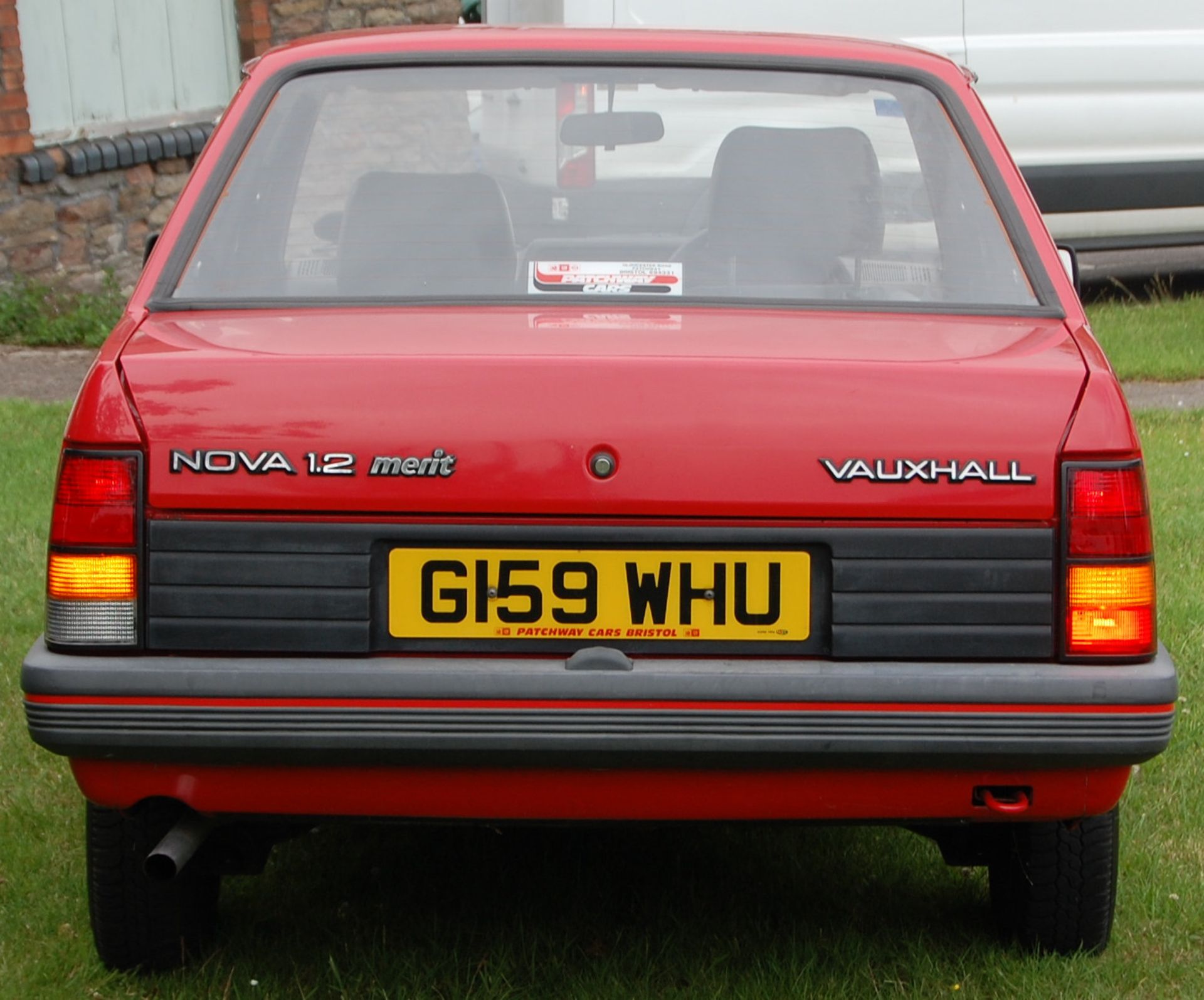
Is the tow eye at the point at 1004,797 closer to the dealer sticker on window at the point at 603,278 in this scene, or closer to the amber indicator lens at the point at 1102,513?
the amber indicator lens at the point at 1102,513

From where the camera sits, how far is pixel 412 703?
2.62m

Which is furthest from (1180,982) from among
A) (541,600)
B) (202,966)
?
(202,966)

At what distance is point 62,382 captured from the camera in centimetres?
854

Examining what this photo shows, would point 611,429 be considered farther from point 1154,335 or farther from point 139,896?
point 1154,335

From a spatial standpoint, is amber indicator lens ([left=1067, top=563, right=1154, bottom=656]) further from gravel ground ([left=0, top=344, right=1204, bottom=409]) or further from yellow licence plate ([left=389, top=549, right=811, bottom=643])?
gravel ground ([left=0, top=344, right=1204, bottom=409])

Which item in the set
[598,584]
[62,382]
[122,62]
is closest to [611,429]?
[598,584]

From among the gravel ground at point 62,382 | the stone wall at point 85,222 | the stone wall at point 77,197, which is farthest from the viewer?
the stone wall at point 85,222

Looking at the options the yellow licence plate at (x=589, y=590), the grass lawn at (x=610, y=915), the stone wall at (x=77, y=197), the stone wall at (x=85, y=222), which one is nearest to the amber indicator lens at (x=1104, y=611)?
the yellow licence plate at (x=589, y=590)

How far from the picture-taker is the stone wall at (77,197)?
9156 millimetres

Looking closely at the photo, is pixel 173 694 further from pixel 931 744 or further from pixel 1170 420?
pixel 1170 420

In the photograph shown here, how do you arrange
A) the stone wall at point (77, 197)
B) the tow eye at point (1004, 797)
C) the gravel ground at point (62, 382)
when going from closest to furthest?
the tow eye at point (1004, 797) < the gravel ground at point (62, 382) < the stone wall at point (77, 197)

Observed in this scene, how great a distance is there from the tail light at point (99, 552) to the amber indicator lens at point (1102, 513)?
143cm

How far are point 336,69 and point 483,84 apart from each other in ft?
0.98

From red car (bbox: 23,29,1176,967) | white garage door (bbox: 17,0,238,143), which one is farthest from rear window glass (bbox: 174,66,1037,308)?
white garage door (bbox: 17,0,238,143)
